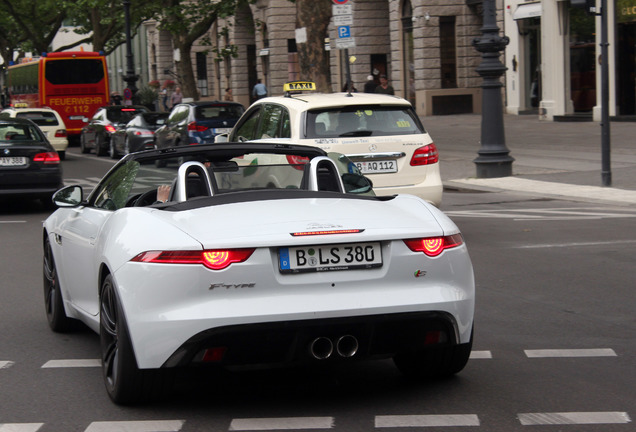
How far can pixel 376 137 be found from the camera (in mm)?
12328

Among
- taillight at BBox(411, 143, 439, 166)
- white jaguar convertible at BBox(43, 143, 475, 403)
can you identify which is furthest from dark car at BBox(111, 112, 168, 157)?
white jaguar convertible at BBox(43, 143, 475, 403)

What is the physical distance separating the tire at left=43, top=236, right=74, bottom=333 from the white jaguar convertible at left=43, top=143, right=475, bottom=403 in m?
1.75

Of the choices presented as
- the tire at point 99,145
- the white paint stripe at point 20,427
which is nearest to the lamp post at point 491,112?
the white paint stripe at point 20,427

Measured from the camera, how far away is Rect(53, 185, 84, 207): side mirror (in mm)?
7020

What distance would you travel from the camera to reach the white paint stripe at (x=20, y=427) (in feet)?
16.9

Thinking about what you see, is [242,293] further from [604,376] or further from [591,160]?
[591,160]

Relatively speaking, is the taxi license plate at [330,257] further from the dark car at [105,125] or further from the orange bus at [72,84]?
the orange bus at [72,84]

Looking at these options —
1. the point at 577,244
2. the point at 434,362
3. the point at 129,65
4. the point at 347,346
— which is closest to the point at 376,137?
the point at 577,244

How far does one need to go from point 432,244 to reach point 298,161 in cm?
153

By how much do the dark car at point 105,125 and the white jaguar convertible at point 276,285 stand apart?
26.3m

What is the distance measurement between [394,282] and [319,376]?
46.4 inches

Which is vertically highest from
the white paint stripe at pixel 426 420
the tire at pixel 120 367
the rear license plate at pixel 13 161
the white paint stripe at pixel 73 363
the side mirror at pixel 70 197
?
the side mirror at pixel 70 197

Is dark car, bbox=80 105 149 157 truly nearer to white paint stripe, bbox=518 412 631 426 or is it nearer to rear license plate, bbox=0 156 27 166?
rear license plate, bbox=0 156 27 166

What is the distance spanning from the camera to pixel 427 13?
40812 mm
